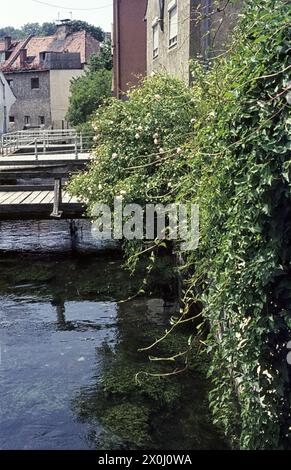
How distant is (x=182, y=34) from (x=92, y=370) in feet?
30.5

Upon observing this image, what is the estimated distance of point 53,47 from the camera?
2111 inches

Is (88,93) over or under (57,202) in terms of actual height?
over

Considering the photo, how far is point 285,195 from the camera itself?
2.78 metres

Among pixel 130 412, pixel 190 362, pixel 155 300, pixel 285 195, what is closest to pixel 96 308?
pixel 155 300

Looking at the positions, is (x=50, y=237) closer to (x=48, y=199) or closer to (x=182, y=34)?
(x=48, y=199)

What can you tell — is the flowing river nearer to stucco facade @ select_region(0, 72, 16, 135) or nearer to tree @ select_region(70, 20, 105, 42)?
stucco facade @ select_region(0, 72, 16, 135)

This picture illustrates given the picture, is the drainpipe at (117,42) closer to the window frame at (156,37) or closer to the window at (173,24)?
the window frame at (156,37)

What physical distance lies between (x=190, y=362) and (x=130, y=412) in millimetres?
1161

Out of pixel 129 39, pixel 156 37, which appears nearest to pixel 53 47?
pixel 129 39

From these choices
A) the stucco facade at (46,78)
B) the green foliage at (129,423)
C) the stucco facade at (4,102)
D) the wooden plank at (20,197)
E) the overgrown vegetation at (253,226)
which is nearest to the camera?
the overgrown vegetation at (253,226)

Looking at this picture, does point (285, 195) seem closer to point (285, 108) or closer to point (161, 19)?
point (285, 108)

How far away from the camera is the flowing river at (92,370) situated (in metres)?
4.77

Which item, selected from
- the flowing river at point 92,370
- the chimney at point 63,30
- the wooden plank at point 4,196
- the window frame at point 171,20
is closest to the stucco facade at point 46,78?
the chimney at point 63,30

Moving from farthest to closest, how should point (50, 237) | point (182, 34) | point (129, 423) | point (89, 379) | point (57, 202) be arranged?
1. point (50, 237)
2. point (182, 34)
3. point (57, 202)
4. point (89, 379)
5. point (129, 423)
